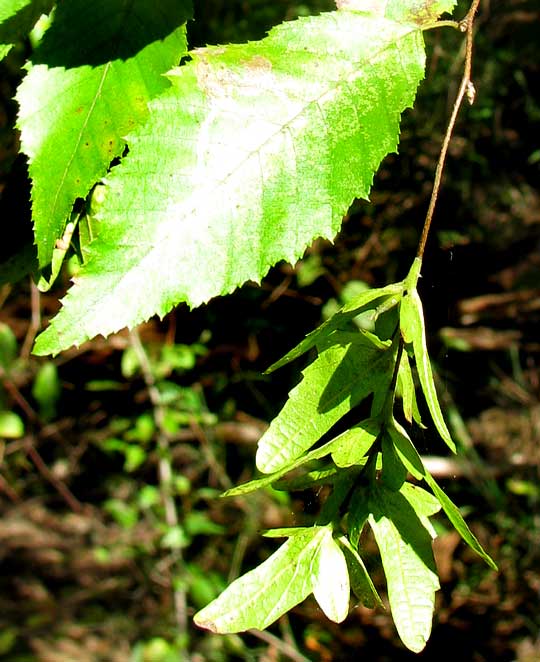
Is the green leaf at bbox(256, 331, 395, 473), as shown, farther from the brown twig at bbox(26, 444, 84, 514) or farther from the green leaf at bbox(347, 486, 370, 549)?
the brown twig at bbox(26, 444, 84, 514)

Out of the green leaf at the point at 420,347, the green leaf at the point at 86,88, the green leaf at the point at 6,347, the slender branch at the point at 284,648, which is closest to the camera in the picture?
the green leaf at the point at 420,347

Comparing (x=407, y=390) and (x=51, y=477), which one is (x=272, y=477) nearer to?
(x=407, y=390)

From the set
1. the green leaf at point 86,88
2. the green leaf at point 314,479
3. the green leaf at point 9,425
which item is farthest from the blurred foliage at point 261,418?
the green leaf at point 314,479

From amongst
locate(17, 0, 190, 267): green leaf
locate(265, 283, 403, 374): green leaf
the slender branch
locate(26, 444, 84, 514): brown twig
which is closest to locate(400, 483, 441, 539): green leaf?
locate(265, 283, 403, 374): green leaf

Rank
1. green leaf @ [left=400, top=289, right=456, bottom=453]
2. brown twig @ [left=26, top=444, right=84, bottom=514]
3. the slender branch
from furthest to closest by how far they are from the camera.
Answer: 1. brown twig @ [left=26, top=444, right=84, bottom=514]
2. the slender branch
3. green leaf @ [left=400, top=289, right=456, bottom=453]

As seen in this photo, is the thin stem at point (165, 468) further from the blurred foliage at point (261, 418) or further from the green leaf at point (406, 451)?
the green leaf at point (406, 451)

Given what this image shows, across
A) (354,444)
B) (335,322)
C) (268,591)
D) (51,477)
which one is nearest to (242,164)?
(335,322)
